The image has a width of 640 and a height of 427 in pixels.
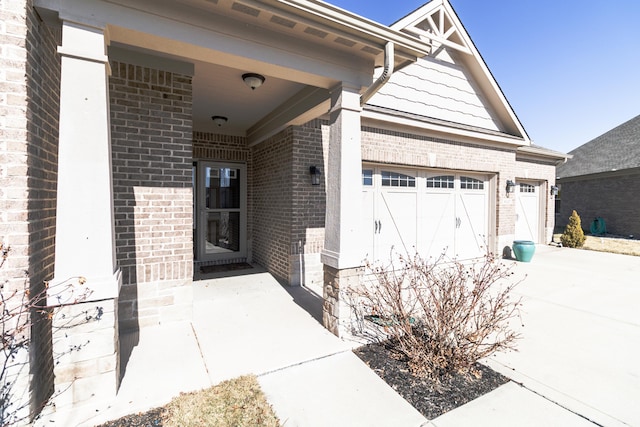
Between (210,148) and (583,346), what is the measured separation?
24.3 feet

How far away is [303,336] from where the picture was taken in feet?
11.5

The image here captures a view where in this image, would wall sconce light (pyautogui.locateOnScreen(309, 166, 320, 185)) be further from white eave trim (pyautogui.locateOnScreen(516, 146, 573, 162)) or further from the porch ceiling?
white eave trim (pyautogui.locateOnScreen(516, 146, 573, 162))

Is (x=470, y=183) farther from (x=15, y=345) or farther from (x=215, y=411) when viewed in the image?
(x=15, y=345)

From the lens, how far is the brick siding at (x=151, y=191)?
11.6ft

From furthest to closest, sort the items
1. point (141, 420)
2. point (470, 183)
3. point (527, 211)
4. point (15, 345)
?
point (527, 211) → point (470, 183) → point (141, 420) → point (15, 345)

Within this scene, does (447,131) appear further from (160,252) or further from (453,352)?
(160,252)

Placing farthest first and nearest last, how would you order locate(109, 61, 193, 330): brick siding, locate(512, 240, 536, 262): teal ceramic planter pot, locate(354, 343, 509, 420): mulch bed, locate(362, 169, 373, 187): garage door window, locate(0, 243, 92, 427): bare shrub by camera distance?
locate(512, 240, 536, 262): teal ceramic planter pot
locate(362, 169, 373, 187): garage door window
locate(109, 61, 193, 330): brick siding
locate(354, 343, 509, 420): mulch bed
locate(0, 243, 92, 427): bare shrub

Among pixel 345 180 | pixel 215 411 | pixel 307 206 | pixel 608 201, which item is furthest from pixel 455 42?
pixel 608 201

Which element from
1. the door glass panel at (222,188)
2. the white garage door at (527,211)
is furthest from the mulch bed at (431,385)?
the white garage door at (527,211)

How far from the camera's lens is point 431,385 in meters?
2.62

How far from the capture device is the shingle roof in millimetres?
14531

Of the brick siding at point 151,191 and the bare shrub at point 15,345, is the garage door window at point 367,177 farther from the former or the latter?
the bare shrub at point 15,345

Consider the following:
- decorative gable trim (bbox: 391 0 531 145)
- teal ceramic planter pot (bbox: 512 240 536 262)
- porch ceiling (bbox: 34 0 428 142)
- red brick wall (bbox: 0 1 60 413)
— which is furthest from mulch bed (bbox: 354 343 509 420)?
decorative gable trim (bbox: 391 0 531 145)

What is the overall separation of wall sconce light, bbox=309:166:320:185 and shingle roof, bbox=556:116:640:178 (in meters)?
17.0
